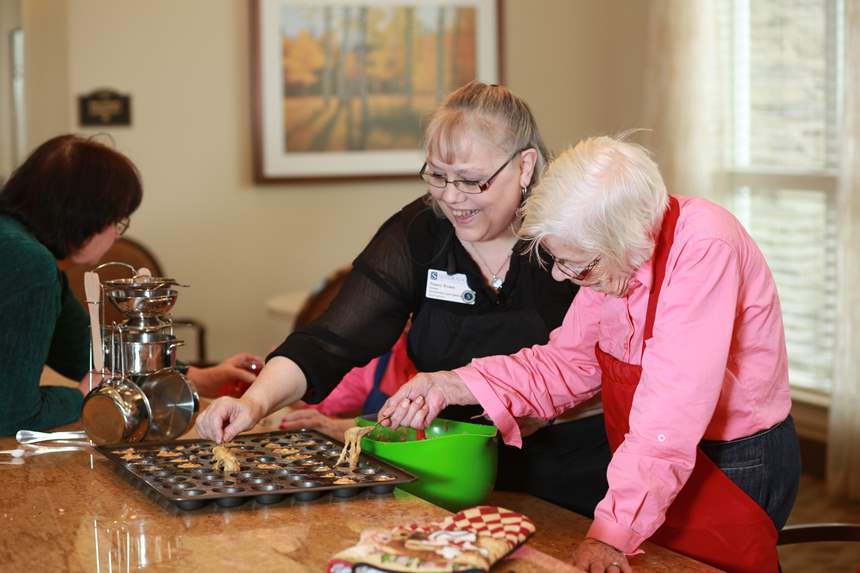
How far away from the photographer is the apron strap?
1718mm

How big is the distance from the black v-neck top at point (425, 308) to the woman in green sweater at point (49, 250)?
0.32 m

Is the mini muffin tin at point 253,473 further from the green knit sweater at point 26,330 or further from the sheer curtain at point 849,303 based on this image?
the sheer curtain at point 849,303

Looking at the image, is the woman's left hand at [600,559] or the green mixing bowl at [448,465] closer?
the woman's left hand at [600,559]

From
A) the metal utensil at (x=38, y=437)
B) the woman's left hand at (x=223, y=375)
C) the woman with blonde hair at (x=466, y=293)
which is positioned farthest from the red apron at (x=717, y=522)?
the metal utensil at (x=38, y=437)

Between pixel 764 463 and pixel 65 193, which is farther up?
pixel 65 193

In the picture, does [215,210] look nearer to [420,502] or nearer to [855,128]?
[855,128]

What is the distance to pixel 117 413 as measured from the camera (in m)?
1.99

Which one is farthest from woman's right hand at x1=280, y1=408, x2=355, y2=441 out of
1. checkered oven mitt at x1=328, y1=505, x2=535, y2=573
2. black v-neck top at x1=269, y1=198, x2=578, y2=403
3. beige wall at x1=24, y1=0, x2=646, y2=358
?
beige wall at x1=24, y1=0, x2=646, y2=358

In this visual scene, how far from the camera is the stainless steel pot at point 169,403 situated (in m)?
2.05

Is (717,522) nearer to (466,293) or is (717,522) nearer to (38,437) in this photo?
(466,293)

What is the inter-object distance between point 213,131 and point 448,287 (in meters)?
3.12

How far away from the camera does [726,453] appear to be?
181cm

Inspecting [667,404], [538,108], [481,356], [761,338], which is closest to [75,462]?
[481,356]

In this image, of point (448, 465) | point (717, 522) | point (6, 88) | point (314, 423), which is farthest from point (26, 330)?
point (6, 88)
